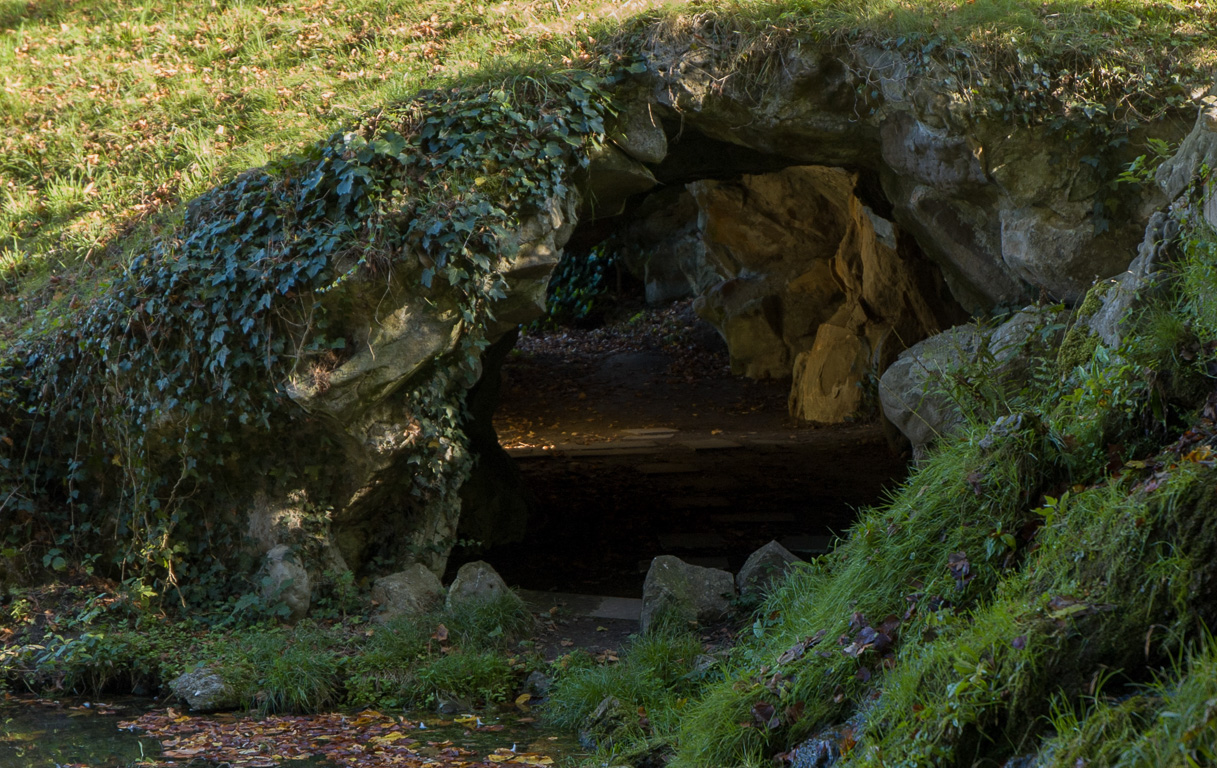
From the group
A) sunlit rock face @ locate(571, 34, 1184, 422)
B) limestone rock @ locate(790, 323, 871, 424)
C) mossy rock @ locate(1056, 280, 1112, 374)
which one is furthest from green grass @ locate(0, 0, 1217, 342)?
limestone rock @ locate(790, 323, 871, 424)

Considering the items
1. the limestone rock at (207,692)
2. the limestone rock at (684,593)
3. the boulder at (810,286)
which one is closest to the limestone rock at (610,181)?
the limestone rock at (684,593)

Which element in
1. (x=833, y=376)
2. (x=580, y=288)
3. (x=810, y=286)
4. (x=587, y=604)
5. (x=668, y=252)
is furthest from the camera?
(x=580, y=288)

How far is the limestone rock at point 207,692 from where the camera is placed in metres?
5.39

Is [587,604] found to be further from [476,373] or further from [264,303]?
[264,303]

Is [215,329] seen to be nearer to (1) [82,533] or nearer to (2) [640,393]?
(1) [82,533]

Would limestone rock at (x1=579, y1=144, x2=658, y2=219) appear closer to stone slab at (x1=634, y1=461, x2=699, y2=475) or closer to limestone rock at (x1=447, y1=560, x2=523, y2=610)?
limestone rock at (x1=447, y1=560, x2=523, y2=610)

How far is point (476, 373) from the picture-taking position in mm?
6781

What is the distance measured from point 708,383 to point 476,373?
975 centimetres

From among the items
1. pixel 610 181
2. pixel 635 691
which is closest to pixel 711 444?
pixel 610 181

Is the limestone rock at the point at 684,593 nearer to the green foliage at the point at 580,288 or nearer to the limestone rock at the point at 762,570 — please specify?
the limestone rock at the point at 762,570

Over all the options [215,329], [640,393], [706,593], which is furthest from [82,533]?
[640,393]

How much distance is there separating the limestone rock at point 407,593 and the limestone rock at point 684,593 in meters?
1.47

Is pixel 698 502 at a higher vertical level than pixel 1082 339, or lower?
lower

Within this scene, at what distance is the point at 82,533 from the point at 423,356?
2.70 metres
